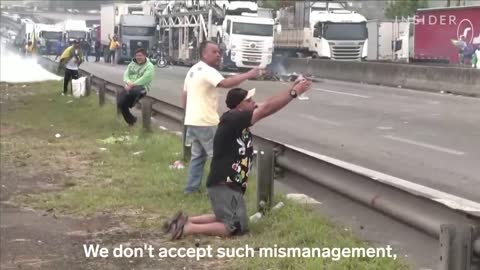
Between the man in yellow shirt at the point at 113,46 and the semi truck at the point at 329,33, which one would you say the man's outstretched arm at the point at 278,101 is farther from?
the man in yellow shirt at the point at 113,46

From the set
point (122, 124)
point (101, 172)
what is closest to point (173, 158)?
point (101, 172)

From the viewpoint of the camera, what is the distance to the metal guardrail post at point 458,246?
3961 mm

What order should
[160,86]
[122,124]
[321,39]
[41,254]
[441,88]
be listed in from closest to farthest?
[41,254] → [122,124] → [441,88] → [160,86] → [321,39]

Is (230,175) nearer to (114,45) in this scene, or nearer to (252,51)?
(252,51)

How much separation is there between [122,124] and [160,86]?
12887 mm

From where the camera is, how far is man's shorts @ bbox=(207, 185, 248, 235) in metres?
6.39

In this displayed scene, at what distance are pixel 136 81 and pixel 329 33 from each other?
86.0 feet

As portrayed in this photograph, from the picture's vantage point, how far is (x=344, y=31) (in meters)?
39.0

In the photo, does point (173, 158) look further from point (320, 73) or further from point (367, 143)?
point (320, 73)

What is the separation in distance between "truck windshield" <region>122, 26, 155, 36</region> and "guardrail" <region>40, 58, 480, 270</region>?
1785 inches

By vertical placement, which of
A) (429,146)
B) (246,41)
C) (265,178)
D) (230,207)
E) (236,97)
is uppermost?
(246,41)

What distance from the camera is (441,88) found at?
24781 millimetres

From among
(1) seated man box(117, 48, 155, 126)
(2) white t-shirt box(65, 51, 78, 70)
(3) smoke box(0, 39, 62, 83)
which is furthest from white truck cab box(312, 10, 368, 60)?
(1) seated man box(117, 48, 155, 126)

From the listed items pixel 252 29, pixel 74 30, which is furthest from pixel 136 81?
pixel 74 30
